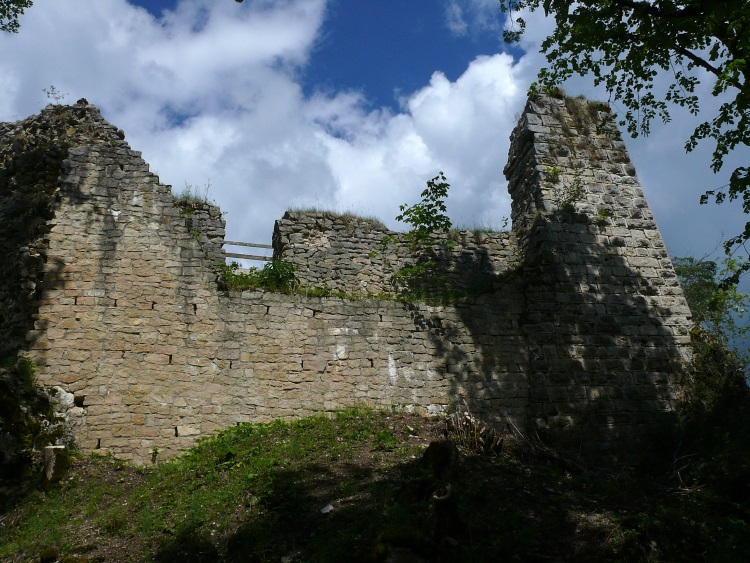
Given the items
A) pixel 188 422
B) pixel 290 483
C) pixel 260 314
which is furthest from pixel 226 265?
pixel 290 483

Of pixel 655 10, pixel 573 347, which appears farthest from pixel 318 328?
pixel 655 10

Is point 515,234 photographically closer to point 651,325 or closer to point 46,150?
point 651,325

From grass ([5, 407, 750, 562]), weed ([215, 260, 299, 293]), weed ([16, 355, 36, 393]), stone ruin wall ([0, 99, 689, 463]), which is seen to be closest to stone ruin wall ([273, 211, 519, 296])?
stone ruin wall ([0, 99, 689, 463])

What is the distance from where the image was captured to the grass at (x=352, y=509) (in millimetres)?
6020

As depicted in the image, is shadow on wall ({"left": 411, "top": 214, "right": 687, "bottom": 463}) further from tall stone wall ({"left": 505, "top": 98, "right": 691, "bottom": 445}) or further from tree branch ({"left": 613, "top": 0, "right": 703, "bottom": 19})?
tree branch ({"left": 613, "top": 0, "right": 703, "bottom": 19})

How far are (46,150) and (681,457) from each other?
11678 mm

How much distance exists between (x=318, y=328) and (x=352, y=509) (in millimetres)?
4087

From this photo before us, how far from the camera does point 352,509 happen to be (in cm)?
673

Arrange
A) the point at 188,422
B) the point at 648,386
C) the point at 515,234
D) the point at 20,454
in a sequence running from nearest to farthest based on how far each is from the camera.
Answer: the point at 20,454, the point at 188,422, the point at 648,386, the point at 515,234

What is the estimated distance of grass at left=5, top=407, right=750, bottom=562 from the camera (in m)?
6.02

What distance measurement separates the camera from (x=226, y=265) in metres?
10.5

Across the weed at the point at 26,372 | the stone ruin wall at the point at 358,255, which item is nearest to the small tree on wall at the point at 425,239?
the stone ruin wall at the point at 358,255

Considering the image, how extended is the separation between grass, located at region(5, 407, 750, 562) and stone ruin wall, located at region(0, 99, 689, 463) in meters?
0.82

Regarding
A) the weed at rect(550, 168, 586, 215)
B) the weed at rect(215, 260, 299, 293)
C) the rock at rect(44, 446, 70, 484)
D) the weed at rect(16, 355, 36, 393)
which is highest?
the weed at rect(550, 168, 586, 215)
